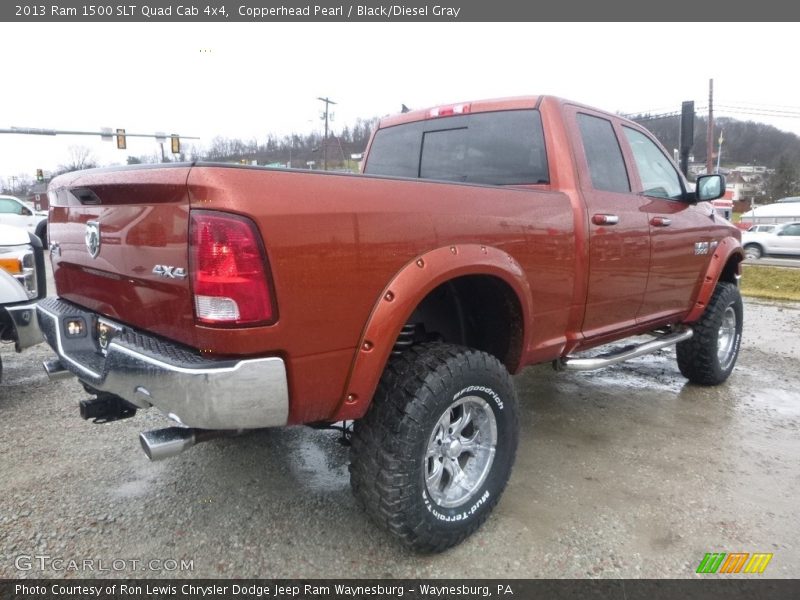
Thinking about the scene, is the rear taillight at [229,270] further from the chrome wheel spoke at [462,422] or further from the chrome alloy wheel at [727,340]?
the chrome alloy wheel at [727,340]

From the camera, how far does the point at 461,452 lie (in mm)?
2520

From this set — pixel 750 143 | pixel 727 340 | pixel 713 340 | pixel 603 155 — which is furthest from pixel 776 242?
pixel 750 143

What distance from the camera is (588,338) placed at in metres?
3.21

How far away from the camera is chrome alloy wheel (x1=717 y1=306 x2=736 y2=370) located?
→ 4.79 m

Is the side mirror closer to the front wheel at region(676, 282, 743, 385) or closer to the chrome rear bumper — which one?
the front wheel at region(676, 282, 743, 385)

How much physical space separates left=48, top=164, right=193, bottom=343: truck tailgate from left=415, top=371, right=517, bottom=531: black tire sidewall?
101 centimetres

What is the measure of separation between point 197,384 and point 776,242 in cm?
2542

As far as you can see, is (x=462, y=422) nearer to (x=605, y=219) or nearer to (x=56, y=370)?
(x=605, y=219)

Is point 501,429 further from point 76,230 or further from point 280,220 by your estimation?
point 76,230

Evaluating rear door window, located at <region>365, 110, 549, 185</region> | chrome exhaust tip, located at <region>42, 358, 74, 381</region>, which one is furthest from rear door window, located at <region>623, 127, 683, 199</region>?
chrome exhaust tip, located at <region>42, 358, 74, 381</region>

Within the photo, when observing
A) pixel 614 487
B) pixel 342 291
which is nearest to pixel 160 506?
pixel 342 291

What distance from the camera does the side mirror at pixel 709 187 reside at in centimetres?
388

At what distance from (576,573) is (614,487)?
0.82 m

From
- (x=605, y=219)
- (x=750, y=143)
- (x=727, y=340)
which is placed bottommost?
(x=727, y=340)
